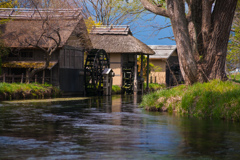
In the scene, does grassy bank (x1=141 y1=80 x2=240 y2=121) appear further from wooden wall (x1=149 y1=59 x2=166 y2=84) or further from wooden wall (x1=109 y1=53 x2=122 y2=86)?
wooden wall (x1=149 y1=59 x2=166 y2=84)

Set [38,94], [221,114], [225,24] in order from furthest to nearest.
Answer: [38,94]
[225,24]
[221,114]

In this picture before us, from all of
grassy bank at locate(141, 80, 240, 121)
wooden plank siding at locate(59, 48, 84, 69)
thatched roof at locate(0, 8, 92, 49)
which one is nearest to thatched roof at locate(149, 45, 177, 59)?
wooden plank siding at locate(59, 48, 84, 69)

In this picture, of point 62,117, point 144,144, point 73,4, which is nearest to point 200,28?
point 62,117

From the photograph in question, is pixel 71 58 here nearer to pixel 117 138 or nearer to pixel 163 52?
pixel 163 52

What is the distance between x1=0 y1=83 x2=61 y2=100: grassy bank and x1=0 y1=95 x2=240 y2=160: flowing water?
351 inches

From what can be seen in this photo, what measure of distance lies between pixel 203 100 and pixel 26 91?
12.7 metres

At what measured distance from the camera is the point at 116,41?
35.3 m

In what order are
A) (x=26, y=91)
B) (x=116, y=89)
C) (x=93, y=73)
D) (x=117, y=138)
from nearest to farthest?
(x=117, y=138), (x=26, y=91), (x=93, y=73), (x=116, y=89)

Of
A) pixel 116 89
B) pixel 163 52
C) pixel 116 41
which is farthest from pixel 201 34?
pixel 163 52

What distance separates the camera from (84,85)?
31.9 m

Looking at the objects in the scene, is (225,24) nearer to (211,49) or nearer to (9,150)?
(211,49)

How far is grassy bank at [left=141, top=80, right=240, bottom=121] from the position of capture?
44.3ft

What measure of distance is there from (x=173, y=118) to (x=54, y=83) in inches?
663

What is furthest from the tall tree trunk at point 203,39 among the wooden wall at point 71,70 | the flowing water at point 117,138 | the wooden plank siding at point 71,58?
the wooden wall at point 71,70
